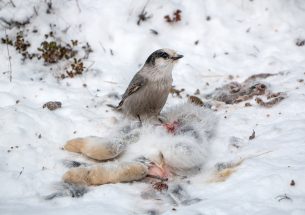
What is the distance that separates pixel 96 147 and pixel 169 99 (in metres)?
1.92

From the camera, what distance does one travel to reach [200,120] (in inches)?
245

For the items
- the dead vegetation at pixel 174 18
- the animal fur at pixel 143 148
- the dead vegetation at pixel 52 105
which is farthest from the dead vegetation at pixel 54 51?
the animal fur at pixel 143 148

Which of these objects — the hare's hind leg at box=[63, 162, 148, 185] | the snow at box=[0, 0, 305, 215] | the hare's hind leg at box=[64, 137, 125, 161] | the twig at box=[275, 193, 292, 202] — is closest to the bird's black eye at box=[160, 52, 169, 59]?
the snow at box=[0, 0, 305, 215]

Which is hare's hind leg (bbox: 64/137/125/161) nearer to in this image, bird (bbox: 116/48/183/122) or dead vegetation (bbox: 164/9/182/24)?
bird (bbox: 116/48/183/122)

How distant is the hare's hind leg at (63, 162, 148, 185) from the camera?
16.4ft

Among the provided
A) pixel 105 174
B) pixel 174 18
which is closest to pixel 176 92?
pixel 174 18

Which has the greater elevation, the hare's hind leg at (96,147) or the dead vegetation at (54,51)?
the dead vegetation at (54,51)

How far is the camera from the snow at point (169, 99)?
462 centimetres

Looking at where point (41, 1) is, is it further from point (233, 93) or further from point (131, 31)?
point (233, 93)

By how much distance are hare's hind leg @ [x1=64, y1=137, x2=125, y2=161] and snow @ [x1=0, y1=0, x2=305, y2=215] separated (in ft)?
0.43

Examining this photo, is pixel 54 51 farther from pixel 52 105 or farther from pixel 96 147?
pixel 96 147

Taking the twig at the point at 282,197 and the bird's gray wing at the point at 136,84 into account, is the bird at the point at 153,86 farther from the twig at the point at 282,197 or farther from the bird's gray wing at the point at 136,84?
the twig at the point at 282,197

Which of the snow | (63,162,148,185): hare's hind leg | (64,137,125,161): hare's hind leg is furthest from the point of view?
(64,137,125,161): hare's hind leg

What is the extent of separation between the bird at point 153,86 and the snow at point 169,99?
39 cm
